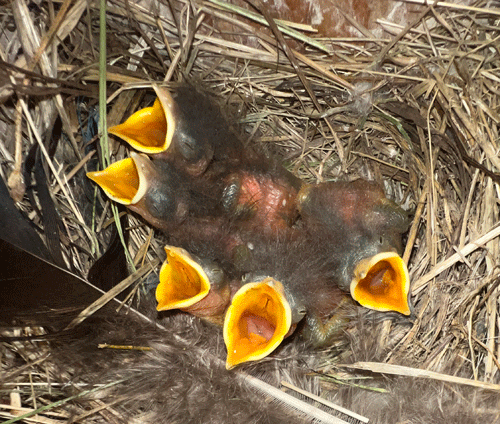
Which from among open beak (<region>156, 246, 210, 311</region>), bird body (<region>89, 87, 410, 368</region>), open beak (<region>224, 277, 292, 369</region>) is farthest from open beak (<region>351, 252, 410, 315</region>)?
open beak (<region>156, 246, 210, 311</region>)

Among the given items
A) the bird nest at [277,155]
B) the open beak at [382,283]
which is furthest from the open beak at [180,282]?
the open beak at [382,283]

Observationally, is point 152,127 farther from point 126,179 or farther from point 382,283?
point 382,283

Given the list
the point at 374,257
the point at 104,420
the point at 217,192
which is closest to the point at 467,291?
the point at 374,257

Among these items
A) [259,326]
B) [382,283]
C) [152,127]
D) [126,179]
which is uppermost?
[152,127]

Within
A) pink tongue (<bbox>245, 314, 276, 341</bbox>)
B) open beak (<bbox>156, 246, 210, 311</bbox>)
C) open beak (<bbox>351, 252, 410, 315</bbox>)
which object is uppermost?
open beak (<bbox>351, 252, 410, 315</bbox>)

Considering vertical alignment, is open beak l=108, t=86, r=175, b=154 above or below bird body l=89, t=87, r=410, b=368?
above

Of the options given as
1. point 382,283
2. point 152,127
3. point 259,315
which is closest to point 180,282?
point 259,315

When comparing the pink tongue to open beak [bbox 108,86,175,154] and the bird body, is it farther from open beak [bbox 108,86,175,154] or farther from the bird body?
open beak [bbox 108,86,175,154]
